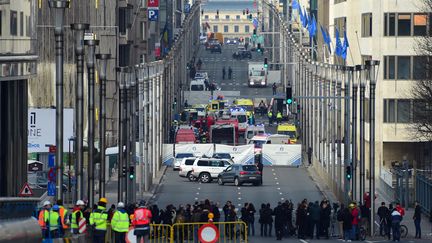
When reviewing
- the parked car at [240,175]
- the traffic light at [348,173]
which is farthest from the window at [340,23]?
the traffic light at [348,173]

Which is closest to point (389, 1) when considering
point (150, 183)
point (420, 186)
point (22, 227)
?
point (150, 183)

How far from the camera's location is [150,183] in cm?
9631

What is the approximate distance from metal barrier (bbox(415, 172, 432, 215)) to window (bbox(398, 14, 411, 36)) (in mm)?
28799

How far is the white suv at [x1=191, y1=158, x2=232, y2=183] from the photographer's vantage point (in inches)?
Answer: 4008

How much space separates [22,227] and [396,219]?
115ft

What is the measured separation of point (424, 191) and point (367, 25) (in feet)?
117

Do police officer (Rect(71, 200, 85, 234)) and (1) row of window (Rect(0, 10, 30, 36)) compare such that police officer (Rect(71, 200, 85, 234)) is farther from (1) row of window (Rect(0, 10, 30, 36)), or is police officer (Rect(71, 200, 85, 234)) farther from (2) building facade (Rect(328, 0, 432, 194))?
(2) building facade (Rect(328, 0, 432, 194))

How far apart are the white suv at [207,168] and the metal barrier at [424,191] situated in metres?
21.8

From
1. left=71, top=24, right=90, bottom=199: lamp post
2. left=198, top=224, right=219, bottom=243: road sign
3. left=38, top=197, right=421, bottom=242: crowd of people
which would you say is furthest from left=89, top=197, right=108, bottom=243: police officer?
left=38, top=197, right=421, bottom=242: crowd of people

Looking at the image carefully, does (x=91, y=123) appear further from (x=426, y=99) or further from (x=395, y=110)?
(x=395, y=110)

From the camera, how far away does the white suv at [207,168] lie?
334ft

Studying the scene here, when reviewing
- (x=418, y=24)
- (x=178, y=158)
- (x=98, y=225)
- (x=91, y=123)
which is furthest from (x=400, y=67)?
(x=98, y=225)

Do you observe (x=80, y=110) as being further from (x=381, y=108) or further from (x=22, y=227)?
(x=381, y=108)

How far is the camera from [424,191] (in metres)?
79.4
